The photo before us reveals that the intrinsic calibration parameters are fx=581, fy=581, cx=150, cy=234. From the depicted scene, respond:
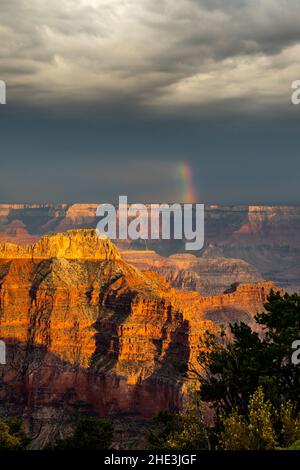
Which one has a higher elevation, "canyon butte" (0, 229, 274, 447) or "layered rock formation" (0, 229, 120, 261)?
"layered rock formation" (0, 229, 120, 261)

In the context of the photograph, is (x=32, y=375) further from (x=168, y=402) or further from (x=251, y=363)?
(x=251, y=363)

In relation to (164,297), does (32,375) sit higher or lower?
lower

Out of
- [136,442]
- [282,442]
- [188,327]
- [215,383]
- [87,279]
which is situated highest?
[87,279]

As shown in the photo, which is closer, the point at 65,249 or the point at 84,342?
the point at 84,342

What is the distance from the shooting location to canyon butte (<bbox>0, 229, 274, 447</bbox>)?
365ft

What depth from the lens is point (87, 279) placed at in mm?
137250

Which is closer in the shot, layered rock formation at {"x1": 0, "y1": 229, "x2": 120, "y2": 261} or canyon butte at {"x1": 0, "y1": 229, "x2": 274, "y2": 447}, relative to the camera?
canyon butte at {"x1": 0, "y1": 229, "x2": 274, "y2": 447}

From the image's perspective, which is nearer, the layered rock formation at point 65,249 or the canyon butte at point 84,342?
the canyon butte at point 84,342

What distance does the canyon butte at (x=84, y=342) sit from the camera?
11125cm

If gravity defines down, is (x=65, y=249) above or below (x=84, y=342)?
above

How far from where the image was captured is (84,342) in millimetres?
123125

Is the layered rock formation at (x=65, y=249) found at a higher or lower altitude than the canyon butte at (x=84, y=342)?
higher
